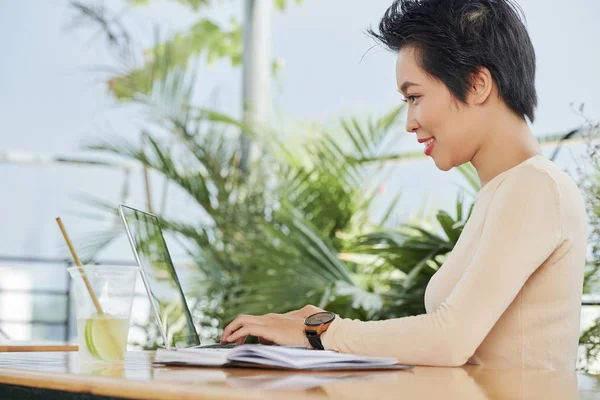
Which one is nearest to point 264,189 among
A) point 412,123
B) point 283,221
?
point 283,221

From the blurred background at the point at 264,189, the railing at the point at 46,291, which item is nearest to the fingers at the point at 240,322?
the blurred background at the point at 264,189

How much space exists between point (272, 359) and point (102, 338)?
0.28 meters

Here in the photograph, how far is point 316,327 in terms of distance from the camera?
1249 millimetres

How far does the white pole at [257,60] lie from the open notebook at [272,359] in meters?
3.26

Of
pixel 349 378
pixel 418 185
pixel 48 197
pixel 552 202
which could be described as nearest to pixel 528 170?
pixel 552 202

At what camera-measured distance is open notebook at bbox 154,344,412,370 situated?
972 millimetres

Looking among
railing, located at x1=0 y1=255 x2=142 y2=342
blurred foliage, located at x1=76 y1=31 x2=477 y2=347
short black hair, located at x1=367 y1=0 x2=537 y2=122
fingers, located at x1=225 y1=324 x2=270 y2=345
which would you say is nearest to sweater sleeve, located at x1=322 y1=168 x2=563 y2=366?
fingers, located at x1=225 y1=324 x2=270 y2=345

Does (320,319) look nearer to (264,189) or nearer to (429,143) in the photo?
(429,143)

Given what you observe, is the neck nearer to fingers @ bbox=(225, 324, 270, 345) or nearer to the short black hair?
the short black hair

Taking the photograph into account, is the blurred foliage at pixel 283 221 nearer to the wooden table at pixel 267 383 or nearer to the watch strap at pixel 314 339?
the watch strap at pixel 314 339

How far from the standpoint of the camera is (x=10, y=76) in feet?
27.1

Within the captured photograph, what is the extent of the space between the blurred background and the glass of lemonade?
3.05 ft

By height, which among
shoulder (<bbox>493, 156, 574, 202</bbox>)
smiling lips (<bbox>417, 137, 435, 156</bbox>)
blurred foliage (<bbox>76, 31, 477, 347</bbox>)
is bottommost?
blurred foliage (<bbox>76, 31, 477, 347</bbox>)

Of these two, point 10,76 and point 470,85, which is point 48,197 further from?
point 470,85
